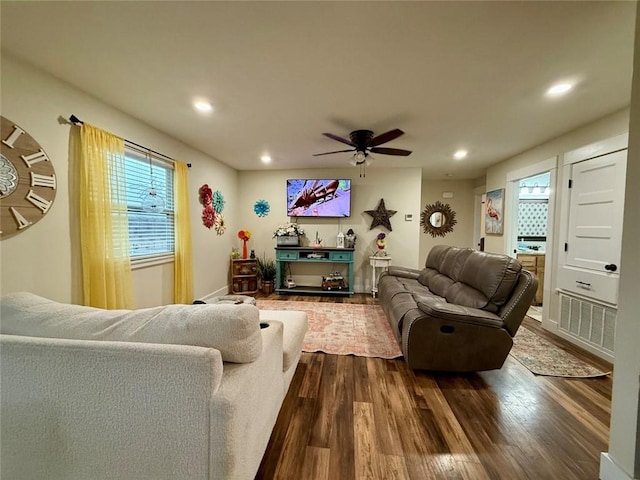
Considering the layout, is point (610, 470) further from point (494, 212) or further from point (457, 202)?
point (457, 202)

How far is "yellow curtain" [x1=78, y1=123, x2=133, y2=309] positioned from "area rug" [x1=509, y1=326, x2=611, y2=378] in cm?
394

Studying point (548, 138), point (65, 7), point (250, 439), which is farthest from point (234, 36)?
point (548, 138)

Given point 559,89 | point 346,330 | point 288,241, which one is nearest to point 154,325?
point 346,330

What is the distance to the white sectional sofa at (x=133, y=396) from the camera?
0.93 metres

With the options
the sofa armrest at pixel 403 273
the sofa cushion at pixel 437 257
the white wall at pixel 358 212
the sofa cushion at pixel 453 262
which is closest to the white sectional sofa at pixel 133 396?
the sofa cushion at pixel 453 262

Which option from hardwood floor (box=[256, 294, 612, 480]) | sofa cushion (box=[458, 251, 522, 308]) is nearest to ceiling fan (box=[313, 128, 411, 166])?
sofa cushion (box=[458, 251, 522, 308])

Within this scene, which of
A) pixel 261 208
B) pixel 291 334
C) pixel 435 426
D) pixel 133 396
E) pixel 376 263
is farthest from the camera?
pixel 261 208

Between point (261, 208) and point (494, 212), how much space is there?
14.3 ft

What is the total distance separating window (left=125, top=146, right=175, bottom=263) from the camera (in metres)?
2.85

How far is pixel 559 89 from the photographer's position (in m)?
2.13

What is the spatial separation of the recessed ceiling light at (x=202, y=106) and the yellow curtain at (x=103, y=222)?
85 cm

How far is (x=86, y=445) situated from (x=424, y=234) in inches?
255

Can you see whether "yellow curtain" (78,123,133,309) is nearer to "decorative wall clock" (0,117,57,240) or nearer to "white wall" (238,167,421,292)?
"decorative wall clock" (0,117,57,240)

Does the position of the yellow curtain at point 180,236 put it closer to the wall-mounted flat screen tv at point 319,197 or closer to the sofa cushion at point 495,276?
the wall-mounted flat screen tv at point 319,197
